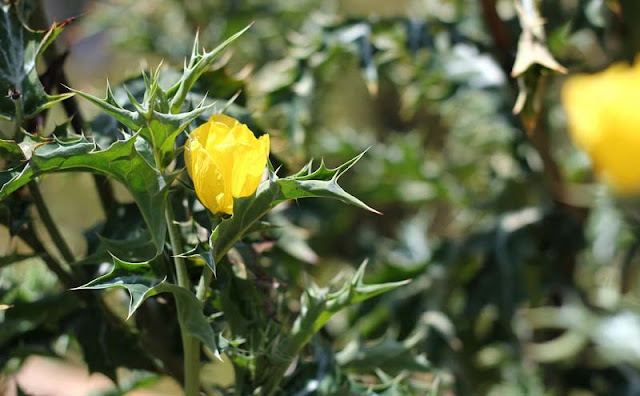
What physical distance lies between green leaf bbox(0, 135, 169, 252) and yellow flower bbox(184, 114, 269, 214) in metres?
0.03

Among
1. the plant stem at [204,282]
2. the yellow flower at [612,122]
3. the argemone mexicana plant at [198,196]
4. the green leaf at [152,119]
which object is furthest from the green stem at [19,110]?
the yellow flower at [612,122]

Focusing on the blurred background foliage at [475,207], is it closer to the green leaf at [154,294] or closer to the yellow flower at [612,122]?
the yellow flower at [612,122]

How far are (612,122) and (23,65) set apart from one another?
3.31 feet

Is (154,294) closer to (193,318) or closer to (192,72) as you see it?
(193,318)

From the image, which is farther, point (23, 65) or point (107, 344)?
point (107, 344)

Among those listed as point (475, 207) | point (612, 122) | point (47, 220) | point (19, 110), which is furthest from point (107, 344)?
point (612, 122)

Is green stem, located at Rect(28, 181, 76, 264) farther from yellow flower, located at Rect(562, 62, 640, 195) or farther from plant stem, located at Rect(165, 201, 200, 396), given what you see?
yellow flower, located at Rect(562, 62, 640, 195)

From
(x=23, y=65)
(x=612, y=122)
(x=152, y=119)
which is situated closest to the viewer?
(x=152, y=119)

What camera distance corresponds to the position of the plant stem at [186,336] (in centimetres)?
61

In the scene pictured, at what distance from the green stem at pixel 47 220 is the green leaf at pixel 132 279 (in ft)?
0.56

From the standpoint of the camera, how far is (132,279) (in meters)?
0.60

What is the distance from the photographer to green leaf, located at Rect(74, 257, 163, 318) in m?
0.57

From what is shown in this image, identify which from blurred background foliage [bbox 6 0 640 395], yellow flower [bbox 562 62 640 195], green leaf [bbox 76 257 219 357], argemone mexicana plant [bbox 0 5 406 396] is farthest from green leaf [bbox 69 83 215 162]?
yellow flower [bbox 562 62 640 195]

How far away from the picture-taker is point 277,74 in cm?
127
